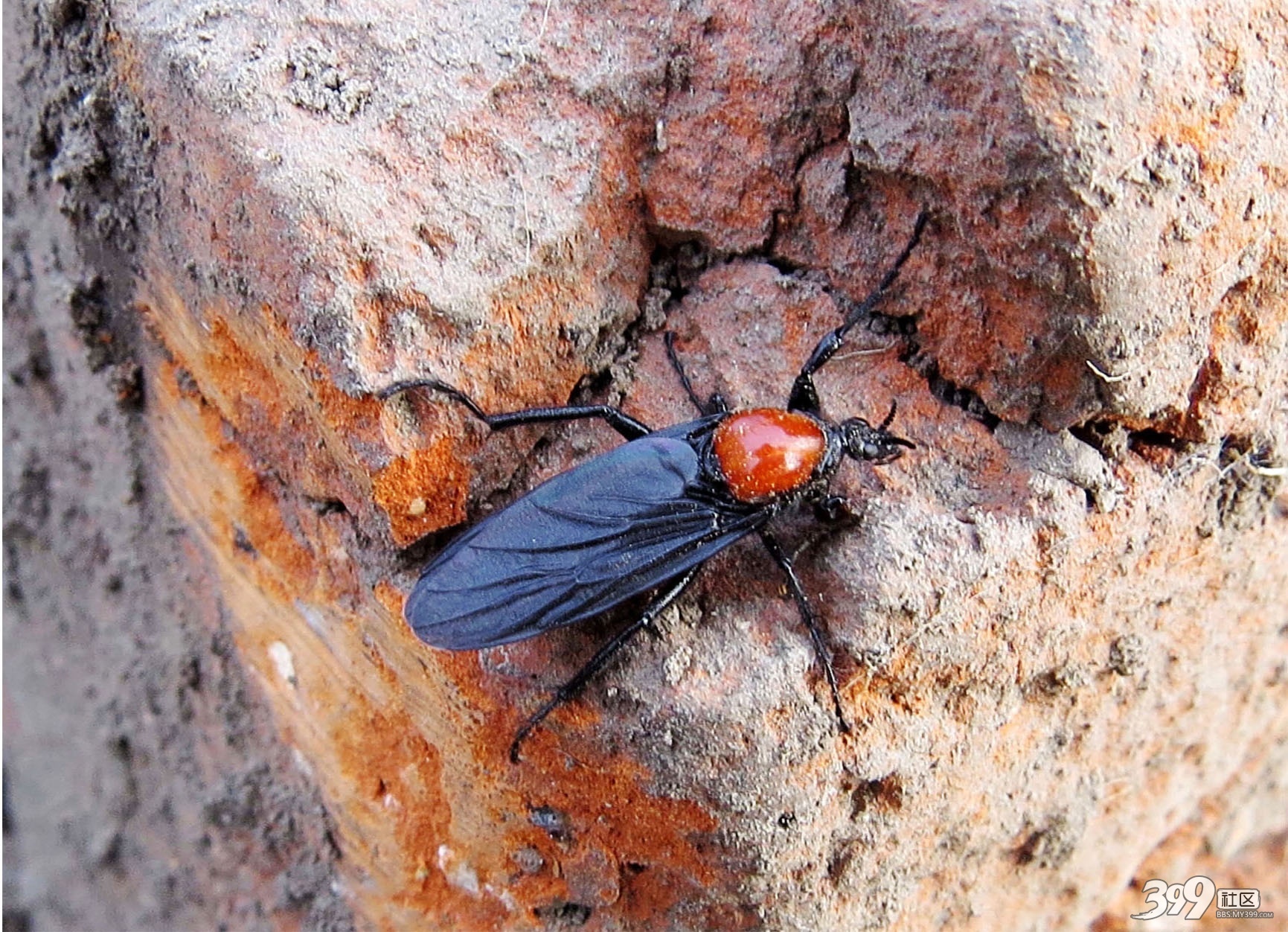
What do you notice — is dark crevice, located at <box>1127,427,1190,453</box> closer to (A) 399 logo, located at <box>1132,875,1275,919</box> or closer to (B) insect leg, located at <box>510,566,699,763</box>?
(B) insect leg, located at <box>510,566,699,763</box>

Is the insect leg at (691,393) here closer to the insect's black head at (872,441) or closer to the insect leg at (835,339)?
the insect leg at (835,339)

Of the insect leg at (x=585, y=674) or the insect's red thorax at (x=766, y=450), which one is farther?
the insect's red thorax at (x=766, y=450)

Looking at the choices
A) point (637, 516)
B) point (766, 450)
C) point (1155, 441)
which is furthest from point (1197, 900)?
point (637, 516)

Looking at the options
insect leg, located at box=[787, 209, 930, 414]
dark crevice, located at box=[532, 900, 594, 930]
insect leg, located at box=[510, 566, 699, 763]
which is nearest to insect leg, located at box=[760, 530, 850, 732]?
insect leg, located at box=[510, 566, 699, 763]

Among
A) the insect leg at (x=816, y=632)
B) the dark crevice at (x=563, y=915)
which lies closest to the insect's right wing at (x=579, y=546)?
the insect leg at (x=816, y=632)

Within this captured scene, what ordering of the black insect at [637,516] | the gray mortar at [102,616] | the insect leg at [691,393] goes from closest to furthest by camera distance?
the black insect at [637,516] → the insect leg at [691,393] → the gray mortar at [102,616]

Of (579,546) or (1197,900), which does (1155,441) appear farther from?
(1197,900)

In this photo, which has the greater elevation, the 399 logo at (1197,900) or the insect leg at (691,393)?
the insect leg at (691,393)

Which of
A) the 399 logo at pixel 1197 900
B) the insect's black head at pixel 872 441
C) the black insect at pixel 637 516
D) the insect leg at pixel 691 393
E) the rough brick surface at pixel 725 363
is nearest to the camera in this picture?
the rough brick surface at pixel 725 363
